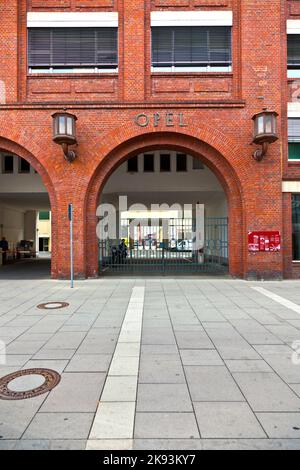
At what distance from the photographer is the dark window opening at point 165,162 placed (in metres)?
18.6

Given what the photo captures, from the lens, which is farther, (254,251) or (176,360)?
(254,251)

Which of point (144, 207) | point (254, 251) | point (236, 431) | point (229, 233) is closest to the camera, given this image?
point (236, 431)

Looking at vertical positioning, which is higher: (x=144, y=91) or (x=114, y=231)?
(x=144, y=91)

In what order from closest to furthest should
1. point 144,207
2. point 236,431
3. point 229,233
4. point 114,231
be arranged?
point 236,431 → point 229,233 → point 114,231 → point 144,207

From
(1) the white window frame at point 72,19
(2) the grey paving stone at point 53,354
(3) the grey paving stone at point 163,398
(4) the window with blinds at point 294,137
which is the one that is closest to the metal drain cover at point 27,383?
(2) the grey paving stone at point 53,354

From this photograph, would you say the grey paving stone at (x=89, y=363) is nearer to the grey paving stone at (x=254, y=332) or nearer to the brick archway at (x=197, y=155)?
the grey paving stone at (x=254, y=332)

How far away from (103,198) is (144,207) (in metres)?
6.10

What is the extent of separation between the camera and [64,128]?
11.2m

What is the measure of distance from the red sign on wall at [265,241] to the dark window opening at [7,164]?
46.9ft

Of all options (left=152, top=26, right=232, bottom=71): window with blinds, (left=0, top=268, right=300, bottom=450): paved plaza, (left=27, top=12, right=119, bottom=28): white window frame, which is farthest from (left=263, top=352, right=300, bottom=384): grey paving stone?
(left=27, top=12, right=119, bottom=28): white window frame
